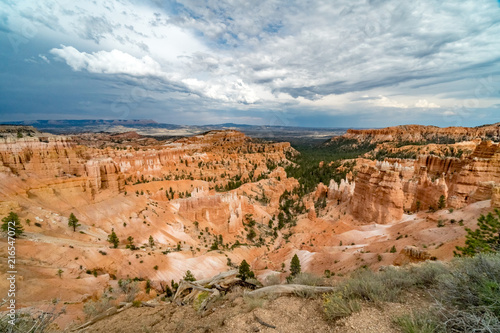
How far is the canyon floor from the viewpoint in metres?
7.14

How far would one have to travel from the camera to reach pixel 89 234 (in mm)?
20594

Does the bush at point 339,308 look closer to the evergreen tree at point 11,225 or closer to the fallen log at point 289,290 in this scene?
the fallen log at point 289,290

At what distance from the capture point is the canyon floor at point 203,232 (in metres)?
7.14

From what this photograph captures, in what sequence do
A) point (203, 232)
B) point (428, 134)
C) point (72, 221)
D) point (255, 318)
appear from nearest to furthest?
point (255, 318), point (72, 221), point (203, 232), point (428, 134)

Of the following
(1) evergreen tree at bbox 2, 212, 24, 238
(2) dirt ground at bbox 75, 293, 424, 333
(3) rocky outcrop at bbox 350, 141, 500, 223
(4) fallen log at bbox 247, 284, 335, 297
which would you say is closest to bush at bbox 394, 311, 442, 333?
(2) dirt ground at bbox 75, 293, 424, 333

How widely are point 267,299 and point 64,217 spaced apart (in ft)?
75.2

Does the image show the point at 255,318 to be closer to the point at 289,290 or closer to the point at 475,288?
the point at 289,290

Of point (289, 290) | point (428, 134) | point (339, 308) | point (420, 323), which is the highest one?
point (428, 134)

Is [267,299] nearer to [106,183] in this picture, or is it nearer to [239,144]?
[106,183]

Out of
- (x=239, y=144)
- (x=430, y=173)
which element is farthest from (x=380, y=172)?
(x=239, y=144)

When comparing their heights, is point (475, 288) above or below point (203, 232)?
above

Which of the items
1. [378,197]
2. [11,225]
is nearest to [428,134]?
[378,197]

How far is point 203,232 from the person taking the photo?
3186cm

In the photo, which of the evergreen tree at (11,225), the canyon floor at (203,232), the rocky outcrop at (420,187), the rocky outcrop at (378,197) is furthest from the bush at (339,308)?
the rocky outcrop at (378,197)
